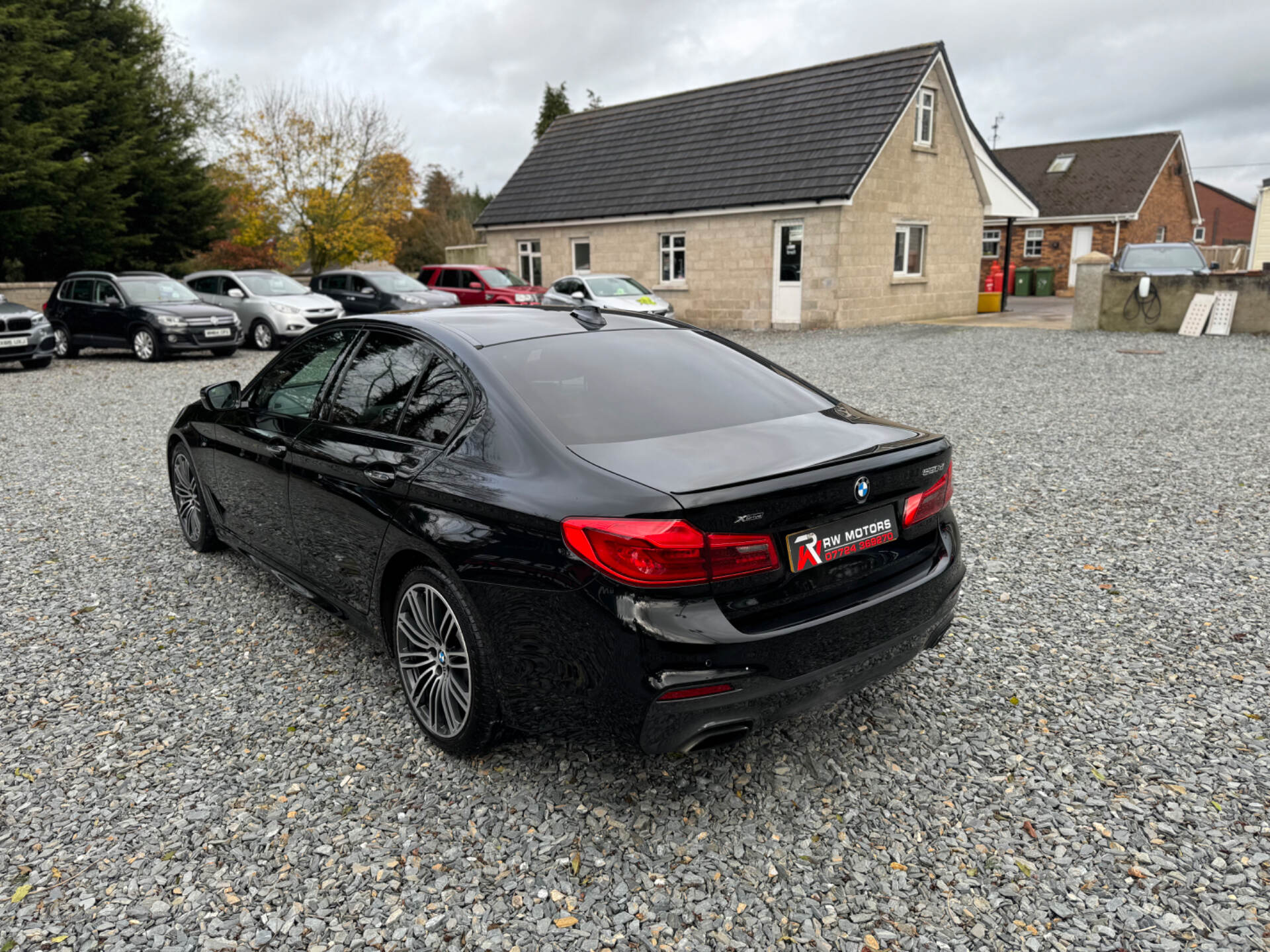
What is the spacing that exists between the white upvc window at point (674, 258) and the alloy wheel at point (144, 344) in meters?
12.9

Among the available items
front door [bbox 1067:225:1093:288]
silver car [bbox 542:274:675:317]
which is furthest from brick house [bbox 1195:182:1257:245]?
silver car [bbox 542:274:675:317]

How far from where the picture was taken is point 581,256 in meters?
26.8

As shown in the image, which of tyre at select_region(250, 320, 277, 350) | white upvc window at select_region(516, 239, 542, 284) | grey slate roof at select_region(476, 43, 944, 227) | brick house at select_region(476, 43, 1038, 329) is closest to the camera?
tyre at select_region(250, 320, 277, 350)

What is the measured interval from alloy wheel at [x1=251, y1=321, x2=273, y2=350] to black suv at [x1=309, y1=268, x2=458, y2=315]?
230 cm

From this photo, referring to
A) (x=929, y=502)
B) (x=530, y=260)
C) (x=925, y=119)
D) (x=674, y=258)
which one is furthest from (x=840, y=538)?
(x=530, y=260)

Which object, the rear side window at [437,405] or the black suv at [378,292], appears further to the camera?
the black suv at [378,292]

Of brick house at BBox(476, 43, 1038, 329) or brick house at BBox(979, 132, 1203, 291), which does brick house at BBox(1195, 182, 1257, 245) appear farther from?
brick house at BBox(476, 43, 1038, 329)

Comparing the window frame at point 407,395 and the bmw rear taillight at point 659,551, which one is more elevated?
the window frame at point 407,395

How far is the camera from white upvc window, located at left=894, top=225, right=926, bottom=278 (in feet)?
76.2

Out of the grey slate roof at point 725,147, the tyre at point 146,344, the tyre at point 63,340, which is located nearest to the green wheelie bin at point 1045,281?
the grey slate roof at point 725,147

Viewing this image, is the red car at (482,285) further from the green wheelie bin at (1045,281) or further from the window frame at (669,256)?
Result: the green wheelie bin at (1045,281)

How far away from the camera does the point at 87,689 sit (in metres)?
3.89

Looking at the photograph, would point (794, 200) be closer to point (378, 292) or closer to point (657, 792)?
point (378, 292)

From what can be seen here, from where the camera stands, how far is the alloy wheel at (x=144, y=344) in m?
16.6
